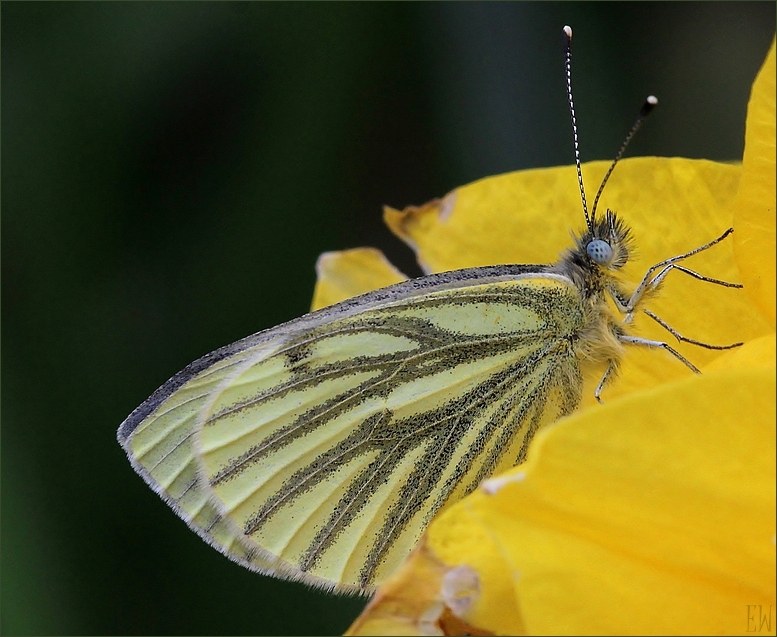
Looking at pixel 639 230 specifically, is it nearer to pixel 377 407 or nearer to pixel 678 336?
pixel 678 336

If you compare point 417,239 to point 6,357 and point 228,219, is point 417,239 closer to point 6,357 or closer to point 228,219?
point 228,219

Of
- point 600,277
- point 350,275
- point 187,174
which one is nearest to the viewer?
point 600,277

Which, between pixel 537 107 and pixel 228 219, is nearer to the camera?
pixel 537 107

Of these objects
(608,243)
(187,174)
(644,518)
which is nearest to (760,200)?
(644,518)

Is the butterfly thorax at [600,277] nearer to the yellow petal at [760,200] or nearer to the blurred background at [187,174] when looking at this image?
the yellow petal at [760,200]

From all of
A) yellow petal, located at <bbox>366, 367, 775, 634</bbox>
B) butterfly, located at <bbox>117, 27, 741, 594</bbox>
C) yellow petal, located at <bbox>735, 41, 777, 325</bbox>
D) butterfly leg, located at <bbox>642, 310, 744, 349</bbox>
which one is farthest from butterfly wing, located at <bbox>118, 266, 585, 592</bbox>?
yellow petal, located at <bbox>366, 367, 775, 634</bbox>

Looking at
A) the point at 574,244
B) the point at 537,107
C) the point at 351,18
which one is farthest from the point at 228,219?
the point at 574,244
